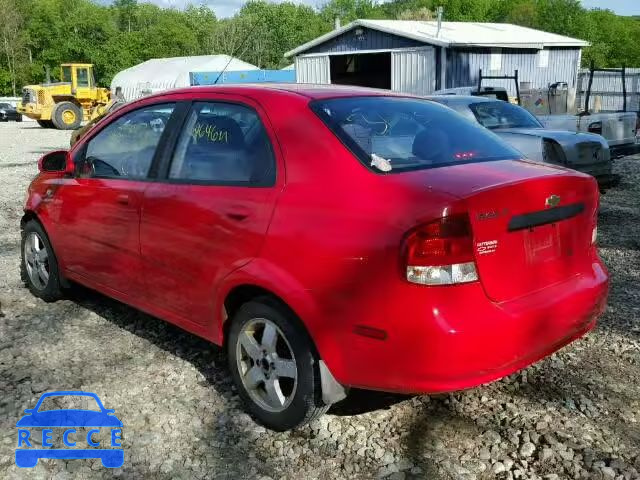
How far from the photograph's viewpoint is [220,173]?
3.43 m

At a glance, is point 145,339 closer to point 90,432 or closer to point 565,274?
point 90,432

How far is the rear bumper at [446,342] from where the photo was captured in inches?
103

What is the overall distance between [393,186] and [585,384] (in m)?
1.89

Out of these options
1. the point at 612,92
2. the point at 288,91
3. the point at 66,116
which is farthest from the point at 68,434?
the point at 66,116

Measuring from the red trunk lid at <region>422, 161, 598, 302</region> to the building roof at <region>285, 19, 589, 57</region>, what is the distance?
76.1ft

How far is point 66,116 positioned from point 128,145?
91.3 ft

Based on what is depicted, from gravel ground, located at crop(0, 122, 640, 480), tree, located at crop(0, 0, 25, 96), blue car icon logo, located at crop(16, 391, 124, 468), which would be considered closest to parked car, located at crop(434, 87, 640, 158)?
gravel ground, located at crop(0, 122, 640, 480)

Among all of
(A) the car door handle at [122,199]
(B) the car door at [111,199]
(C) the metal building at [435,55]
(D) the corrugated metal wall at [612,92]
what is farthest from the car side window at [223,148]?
(C) the metal building at [435,55]

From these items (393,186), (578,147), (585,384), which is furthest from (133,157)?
(578,147)

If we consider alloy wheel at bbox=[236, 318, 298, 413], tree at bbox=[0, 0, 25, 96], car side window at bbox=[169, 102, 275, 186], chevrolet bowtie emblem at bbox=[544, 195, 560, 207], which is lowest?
alloy wheel at bbox=[236, 318, 298, 413]

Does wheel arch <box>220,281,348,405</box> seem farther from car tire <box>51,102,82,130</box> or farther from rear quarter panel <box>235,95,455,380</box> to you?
car tire <box>51,102,82,130</box>

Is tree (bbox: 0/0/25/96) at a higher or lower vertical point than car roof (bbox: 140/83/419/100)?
higher

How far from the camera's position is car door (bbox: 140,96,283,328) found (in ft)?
10.4

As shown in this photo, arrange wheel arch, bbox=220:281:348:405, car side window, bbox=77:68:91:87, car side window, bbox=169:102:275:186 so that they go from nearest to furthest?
wheel arch, bbox=220:281:348:405, car side window, bbox=169:102:275:186, car side window, bbox=77:68:91:87
